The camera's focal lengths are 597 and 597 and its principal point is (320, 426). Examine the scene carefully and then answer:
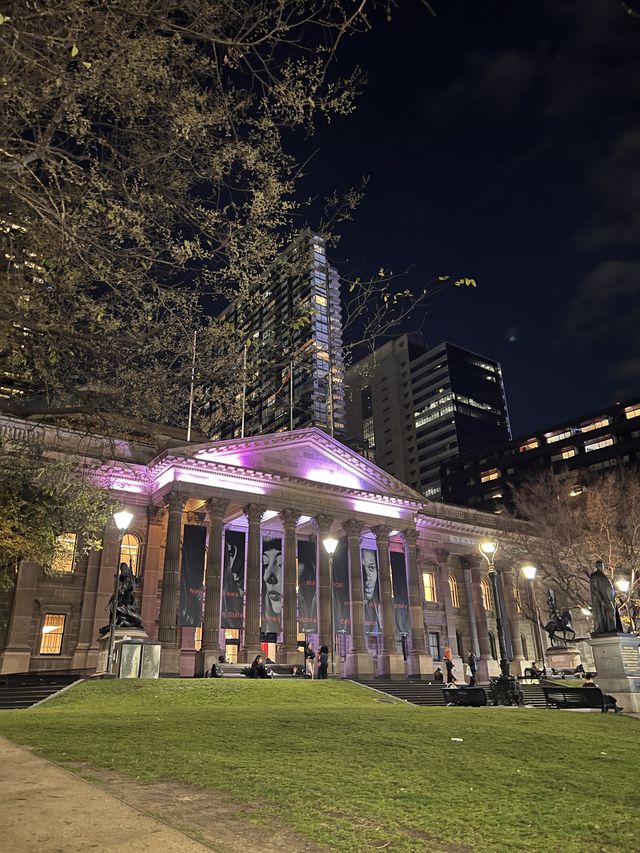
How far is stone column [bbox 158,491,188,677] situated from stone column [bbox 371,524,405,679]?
577 inches

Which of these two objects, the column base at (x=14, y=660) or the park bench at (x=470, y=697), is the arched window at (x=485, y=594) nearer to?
the park bench at (x=470, y=697)

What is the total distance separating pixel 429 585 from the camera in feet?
173

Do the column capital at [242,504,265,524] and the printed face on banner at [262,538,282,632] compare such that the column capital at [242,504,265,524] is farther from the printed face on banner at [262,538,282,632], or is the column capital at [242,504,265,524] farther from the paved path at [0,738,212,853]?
the paved path at [0,738,212,853]

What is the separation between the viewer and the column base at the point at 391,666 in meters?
40.2

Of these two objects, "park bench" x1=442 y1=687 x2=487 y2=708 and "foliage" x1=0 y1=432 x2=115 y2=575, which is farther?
"park bench" x1=442 y1=687 x2=487 y2=708

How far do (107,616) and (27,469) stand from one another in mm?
16783

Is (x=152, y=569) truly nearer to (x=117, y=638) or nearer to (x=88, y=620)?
(x=88, y=620)

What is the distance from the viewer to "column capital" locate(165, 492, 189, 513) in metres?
36.4

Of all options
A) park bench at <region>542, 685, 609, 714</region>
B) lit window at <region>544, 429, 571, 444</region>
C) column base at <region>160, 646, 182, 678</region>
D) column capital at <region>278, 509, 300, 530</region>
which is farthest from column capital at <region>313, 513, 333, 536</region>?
lit window at <region>544, 429, 571, 444</region>

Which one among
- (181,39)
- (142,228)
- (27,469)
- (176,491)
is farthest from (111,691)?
(181,39)

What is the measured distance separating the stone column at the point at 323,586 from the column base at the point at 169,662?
9.74 metres

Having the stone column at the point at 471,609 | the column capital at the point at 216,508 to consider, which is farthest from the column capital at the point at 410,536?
the column capital at the point at 216,508

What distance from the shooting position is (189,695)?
878 inches

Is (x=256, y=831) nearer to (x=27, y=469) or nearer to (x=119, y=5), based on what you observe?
(x=119, y=5)
